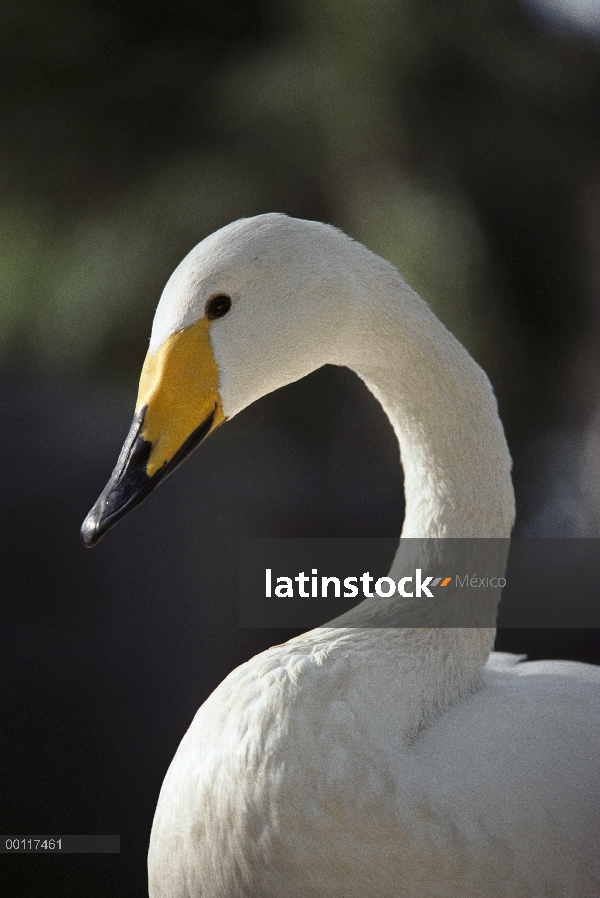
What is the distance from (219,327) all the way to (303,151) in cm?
64

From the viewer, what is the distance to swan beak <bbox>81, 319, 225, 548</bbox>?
500mm

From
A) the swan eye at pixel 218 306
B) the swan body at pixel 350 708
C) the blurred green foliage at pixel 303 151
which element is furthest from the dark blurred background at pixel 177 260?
the swan eye at pixel 218 306

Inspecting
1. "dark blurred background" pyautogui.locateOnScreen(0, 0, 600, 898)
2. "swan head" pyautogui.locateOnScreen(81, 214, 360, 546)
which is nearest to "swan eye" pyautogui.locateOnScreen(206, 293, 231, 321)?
"swan head" pyautogui.locateOnScreen(81, 214, 360, 546)

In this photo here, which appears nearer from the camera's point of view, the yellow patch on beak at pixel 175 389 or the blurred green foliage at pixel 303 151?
the yellow patch on beak at pixel 175 389

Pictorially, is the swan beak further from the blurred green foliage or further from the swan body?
the blurred green foliage

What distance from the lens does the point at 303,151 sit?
1070mm

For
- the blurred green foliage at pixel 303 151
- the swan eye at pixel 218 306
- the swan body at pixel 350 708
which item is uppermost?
the blurred green foliage at pixel 303 151

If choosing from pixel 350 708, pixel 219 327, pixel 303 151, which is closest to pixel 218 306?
pixel 219 327

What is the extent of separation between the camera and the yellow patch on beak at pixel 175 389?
0.50 meters

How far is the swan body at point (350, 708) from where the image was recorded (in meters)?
0.48

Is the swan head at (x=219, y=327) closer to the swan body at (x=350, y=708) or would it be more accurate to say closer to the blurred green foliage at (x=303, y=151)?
the swan body at (x=350, y=708)

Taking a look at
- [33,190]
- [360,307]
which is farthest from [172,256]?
[360,307]

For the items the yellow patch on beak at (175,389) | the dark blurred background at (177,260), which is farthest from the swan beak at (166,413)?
the dark blurred background at (177,260)

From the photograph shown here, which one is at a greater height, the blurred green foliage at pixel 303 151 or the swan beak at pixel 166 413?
the blurred green foliage at pixel 303 151
